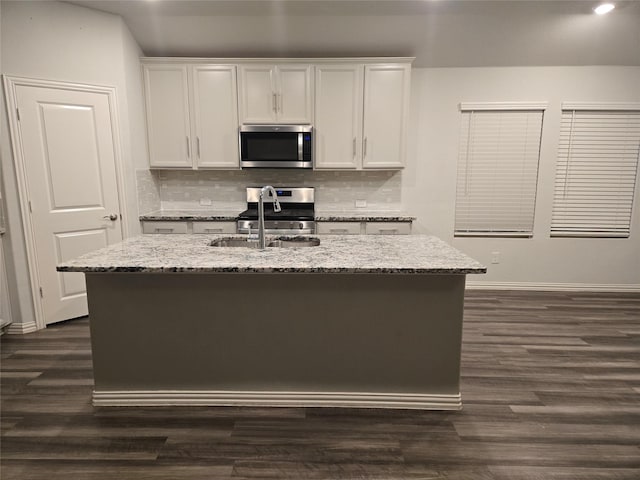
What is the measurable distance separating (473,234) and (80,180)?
396cm

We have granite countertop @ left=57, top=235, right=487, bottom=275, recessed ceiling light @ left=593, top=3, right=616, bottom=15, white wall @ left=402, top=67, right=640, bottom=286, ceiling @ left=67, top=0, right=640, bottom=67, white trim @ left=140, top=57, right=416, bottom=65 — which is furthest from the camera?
white wall @ left=402, top=67, right=640, bottom=286

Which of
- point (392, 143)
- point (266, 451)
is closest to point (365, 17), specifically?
point (392, 143)

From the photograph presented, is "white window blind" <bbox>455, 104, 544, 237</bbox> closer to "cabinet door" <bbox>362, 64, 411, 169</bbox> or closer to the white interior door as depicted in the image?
"cabinet door" <bbox>362, 64, 411, 169</bbox>

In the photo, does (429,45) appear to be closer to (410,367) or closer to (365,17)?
(365,17)

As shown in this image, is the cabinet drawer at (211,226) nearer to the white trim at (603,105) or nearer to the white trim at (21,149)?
the white trim at (21,149)

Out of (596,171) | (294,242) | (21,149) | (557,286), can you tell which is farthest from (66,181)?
(596,171)

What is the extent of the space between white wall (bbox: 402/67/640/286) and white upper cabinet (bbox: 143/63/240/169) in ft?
6.38

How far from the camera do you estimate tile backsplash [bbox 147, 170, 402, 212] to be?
4.33m

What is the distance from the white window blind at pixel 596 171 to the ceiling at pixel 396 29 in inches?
23.0

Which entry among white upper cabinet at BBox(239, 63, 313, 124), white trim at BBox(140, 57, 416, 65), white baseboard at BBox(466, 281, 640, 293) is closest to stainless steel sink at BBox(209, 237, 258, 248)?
white upper cabinet at BBox(239, 63, 313, 124)

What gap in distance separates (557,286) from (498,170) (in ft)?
4.89

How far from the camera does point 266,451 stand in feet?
6.05

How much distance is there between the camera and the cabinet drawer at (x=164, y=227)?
383 centimetres

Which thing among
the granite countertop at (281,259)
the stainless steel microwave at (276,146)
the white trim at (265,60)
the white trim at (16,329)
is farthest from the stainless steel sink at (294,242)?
the white trim at (16,329)
